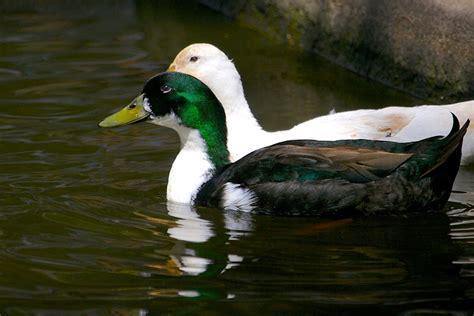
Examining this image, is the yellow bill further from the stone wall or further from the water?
the stone wall

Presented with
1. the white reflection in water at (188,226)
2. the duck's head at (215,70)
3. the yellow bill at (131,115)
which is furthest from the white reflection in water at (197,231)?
the duck's head at (215,70)

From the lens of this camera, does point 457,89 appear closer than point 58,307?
No

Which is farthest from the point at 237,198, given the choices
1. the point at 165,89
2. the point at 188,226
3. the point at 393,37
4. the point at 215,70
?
the point at 393,37

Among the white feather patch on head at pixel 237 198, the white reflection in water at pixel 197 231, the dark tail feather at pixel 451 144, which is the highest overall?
the dark tail feather at pixel 451 144

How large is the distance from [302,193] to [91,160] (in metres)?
1.81

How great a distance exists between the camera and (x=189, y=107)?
7586 millimetres

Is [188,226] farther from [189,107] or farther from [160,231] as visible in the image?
[189,107]

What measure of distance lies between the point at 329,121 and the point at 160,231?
1.70 metres

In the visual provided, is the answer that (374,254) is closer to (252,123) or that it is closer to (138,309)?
(138,309)

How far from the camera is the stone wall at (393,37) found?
940cm

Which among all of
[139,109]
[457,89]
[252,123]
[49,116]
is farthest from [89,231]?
[457,89]

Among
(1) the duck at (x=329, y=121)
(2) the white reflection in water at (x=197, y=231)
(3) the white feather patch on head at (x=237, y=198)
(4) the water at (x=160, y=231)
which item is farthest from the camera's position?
(1) the duck at (x=329, y=121)

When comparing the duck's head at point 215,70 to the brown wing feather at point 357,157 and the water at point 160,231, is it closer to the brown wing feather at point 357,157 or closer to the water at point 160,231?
the water at point 160,231

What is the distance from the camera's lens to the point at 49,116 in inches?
367
